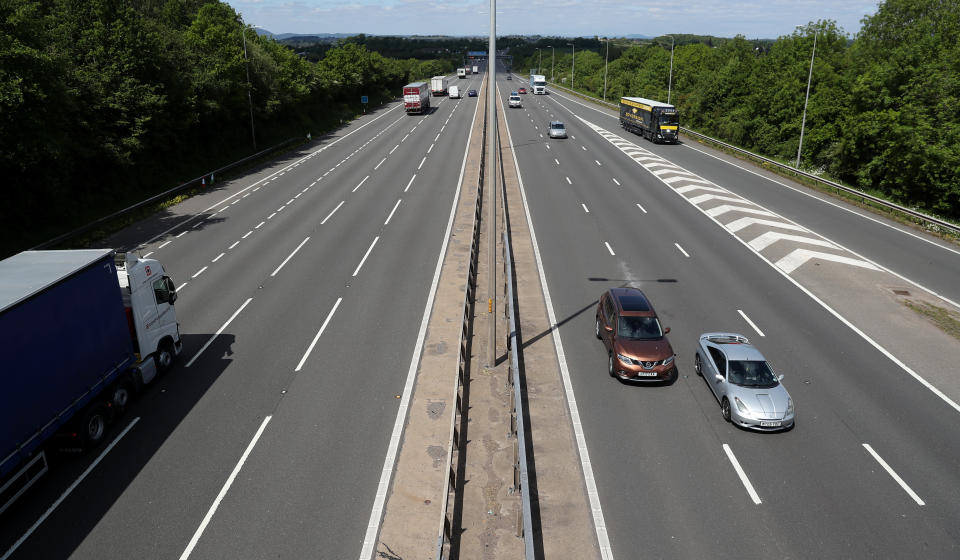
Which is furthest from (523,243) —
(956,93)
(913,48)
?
(913,48)

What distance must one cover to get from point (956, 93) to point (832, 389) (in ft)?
101

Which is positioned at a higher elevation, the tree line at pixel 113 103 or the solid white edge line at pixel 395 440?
the tree line at pixel 113 103

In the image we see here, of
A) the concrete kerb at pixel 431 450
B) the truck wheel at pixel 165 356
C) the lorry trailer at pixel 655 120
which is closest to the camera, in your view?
the concrete kerb at pixel 431 450

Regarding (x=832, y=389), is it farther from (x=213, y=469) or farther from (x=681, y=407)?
(x=213, y=469)

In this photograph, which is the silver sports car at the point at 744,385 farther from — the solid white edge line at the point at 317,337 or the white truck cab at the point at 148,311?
the white truck cab at the point at 148,311

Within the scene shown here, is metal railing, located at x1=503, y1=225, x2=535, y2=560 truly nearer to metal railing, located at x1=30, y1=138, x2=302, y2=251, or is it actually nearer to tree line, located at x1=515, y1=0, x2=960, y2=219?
metal railing, located at x1=30, y1=138, x2=302, y2=251

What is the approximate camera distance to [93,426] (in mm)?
12734

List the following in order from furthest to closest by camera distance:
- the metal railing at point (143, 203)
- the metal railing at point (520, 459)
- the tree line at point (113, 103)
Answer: the metal railing at point (143, 203) → the tree line at point (113, 103) → the metal railing at point (520, 459)

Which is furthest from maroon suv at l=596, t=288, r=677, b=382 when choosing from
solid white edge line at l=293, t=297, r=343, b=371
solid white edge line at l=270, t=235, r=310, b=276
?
solid white edge line at l=270, t=235, r=310, b=276

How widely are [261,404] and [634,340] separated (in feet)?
32.4

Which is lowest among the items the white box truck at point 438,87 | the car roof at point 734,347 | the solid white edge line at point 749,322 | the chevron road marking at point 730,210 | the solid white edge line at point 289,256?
the solid white edge line at point 749,322

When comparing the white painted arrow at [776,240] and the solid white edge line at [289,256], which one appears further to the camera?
the white painted arrow at [776,240]

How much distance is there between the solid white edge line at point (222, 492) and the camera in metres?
10.1

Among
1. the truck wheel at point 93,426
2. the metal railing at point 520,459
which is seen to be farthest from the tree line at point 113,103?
the metal railing at point 520,459
